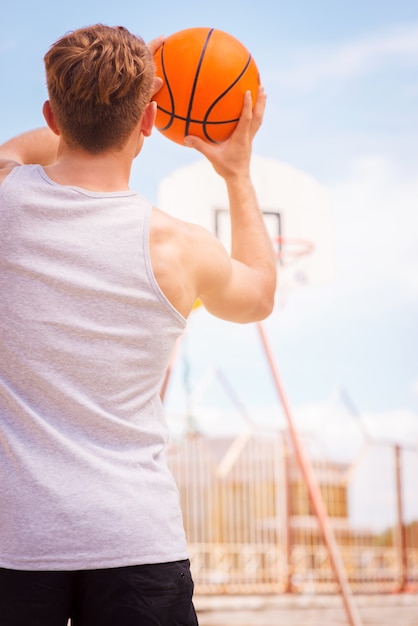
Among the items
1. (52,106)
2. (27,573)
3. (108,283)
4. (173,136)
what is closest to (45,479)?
(27,573)

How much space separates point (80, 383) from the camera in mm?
1192

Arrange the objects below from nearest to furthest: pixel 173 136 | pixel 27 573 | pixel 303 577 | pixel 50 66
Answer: pixel 27 573, pixel 50 66, pixel 173 136, pixel 303 577

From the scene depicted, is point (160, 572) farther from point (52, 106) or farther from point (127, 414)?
point (52, 106)

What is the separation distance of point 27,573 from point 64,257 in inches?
16.9

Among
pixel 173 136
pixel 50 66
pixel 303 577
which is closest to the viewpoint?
pixel 50 66

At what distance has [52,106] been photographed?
50.1 inches

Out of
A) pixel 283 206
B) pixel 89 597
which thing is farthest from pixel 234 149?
pixel 283 206

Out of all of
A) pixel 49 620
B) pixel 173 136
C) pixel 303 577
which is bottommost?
pixel 303 577

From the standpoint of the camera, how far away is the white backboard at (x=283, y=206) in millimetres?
7336

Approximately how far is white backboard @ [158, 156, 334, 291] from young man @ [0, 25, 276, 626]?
600 cm

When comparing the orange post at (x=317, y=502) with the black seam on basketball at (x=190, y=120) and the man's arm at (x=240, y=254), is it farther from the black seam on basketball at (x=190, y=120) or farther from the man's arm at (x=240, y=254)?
the man's arm at (x=240, y=254)

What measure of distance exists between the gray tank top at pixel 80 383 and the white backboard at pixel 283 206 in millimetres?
6037

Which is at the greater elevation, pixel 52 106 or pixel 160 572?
pixel 52 106

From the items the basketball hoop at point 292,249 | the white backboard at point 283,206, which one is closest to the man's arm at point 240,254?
the white backboard at point 283,206
